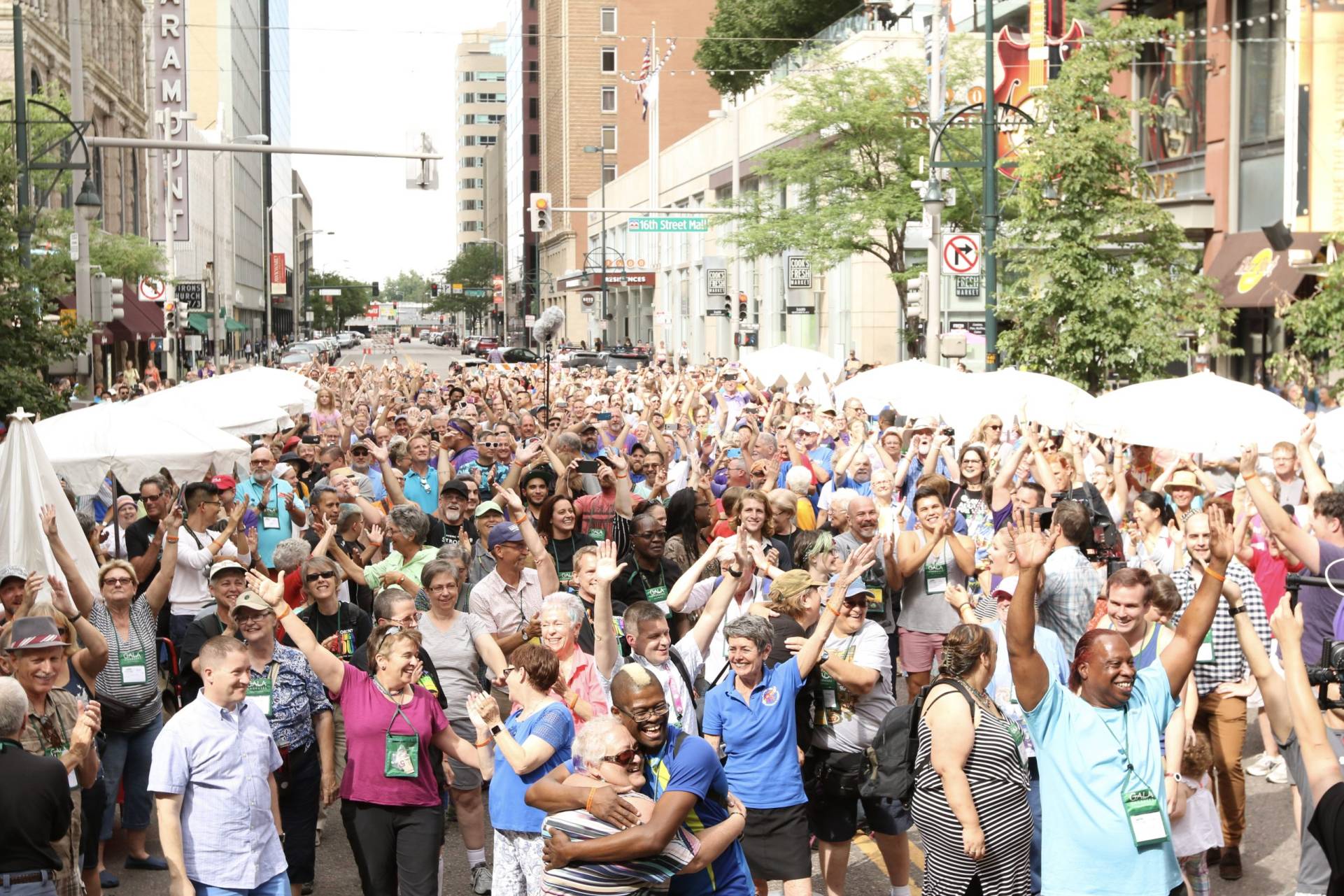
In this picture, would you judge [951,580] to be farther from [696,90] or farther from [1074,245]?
[696,90]

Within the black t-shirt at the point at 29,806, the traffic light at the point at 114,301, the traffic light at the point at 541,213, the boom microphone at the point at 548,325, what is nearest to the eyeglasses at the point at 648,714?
the black t-shirt at the point at 29,806

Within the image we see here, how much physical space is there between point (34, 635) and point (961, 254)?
66.5 feet

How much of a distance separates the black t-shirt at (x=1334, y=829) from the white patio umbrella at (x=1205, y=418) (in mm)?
8350

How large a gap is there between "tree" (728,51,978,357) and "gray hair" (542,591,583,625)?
2963 cm

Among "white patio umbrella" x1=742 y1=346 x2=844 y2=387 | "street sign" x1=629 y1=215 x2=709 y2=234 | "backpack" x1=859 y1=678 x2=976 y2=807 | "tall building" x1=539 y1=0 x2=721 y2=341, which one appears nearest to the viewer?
"backpack" x1=859 y1=678 x2=976 y2=807

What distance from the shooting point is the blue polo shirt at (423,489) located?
563 inches

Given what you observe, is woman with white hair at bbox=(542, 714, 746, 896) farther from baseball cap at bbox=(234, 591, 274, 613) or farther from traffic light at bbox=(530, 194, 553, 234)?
traffic light at bbox=(530, 194, 553, 234)

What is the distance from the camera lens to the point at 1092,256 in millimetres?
22016

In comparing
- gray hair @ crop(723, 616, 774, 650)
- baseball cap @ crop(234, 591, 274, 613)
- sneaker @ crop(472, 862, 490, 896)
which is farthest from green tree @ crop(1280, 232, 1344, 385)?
baseball cap @ crop(234, 591, 274, 613)

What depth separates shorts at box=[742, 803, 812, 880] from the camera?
696 cm

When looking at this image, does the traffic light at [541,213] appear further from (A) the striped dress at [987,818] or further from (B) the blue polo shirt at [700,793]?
(B) the blue polo shirt at [700,793]

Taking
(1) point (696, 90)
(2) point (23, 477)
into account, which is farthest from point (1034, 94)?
(1) point (696, 90)

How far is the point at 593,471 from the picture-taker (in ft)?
43.5

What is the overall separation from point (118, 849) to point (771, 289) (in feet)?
163
